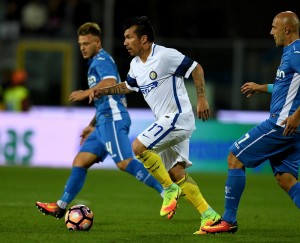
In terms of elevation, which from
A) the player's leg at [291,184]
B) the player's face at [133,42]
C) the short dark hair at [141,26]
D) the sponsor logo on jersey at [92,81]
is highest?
the short dark hair at [141,26]

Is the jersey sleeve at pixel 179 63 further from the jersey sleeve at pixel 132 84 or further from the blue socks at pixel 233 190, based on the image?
the blue socks at pixel 233 190

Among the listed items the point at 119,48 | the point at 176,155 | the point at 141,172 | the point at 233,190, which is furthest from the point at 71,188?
the point at 119,48

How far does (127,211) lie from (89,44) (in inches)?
93.9

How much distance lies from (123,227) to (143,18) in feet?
7.33

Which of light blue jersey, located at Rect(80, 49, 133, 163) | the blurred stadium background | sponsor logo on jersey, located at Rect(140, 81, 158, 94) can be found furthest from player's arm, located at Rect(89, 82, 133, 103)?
the blurred stadium background

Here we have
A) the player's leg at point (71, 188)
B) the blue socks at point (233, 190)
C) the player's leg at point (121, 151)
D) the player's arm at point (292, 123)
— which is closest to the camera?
A: the player's arm at point (292, 123)

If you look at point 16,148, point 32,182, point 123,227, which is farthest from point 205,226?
point 16,148

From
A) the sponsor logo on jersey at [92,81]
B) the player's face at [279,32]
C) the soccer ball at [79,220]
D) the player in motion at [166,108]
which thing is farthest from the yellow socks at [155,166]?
the sponsor logo on jersey at [92,81]

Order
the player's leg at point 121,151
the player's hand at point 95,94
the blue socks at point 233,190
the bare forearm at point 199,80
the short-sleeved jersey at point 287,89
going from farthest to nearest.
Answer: the player's leg at point 121,151
the player's hand at point 95,94
the bare forearm at point 199,80
the blue socks at point 233,190
the short-sleeved jersey at point 287,89

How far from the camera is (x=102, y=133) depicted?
1081 centimetres

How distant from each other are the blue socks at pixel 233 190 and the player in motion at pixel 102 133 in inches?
77.5

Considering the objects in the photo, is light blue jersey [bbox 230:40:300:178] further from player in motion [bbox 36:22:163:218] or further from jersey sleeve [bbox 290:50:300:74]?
player in motion [bbox 36:22:163:218]

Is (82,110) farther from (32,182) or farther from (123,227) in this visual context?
(123,227)

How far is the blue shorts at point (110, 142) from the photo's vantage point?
10.8m
